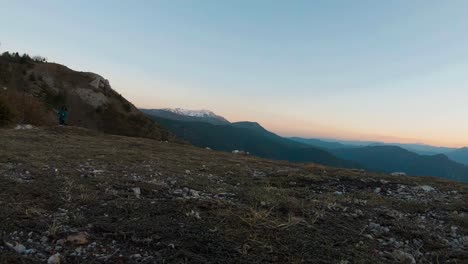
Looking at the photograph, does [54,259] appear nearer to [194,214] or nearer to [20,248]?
[20,248]

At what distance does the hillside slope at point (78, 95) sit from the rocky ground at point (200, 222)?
50999 millimetres

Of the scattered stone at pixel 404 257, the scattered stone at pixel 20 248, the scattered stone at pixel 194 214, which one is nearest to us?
the scattered stone at pixel 20 248

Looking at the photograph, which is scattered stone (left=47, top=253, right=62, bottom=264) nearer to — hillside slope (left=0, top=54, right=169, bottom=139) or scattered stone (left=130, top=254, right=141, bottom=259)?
scattered stone (left=130, top=254, right=141, bottom=259)

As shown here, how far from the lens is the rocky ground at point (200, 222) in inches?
233

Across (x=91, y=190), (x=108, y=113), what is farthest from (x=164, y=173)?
(x=108, y=113)

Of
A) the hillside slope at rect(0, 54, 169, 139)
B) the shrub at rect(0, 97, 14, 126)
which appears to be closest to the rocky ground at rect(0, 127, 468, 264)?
the shrub at rect(0, 97, 14, 126)

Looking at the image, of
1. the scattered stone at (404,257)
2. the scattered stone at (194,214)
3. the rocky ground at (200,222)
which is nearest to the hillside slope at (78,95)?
the rocky ground at (200,222)

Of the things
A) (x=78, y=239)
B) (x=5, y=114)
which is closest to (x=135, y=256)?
(x=78, y=239)

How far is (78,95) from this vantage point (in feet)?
225

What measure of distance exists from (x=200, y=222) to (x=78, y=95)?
67.2 m

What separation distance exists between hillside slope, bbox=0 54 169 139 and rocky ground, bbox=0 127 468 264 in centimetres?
5100

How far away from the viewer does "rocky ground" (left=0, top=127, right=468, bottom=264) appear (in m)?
5.91

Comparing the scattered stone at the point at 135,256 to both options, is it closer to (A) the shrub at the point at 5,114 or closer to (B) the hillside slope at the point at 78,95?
(A) the shrub at the point at 5,114

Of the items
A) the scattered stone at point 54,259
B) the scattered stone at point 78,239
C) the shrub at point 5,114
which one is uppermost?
the shrub at point 5,114
